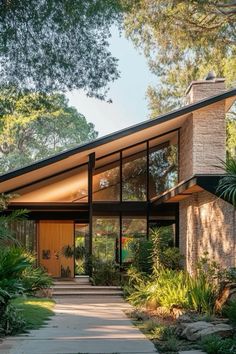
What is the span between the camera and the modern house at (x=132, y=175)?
17.2m

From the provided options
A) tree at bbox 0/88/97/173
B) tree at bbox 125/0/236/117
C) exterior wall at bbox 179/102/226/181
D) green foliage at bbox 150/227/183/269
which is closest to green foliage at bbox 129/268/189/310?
green foliage at bbox 150/227/183/269

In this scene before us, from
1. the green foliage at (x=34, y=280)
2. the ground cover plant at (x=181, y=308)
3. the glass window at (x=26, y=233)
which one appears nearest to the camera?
the ground cover plant at (x=181, y=308)

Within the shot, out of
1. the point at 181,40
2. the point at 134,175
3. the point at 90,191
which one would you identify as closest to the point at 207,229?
the point at 90,191

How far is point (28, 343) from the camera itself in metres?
8.22

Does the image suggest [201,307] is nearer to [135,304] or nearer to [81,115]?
[135,304]

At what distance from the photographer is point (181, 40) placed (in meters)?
23.0

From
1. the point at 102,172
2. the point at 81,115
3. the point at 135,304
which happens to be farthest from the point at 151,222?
the point at 81,115

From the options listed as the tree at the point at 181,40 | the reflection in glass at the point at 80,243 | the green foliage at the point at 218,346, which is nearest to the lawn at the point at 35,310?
the green foliage at the point at 218,346

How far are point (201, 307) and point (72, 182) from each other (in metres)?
9.95

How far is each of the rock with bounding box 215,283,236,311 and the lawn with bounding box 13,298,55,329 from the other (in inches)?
131

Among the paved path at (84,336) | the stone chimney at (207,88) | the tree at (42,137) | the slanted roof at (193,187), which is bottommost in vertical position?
the paved path at (84,336)

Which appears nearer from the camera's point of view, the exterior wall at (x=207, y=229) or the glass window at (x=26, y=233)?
the exterior wall at (x=207, y=229)

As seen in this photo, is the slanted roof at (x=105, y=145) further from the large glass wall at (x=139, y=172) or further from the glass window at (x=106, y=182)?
the glass window at (x=106, y=182)

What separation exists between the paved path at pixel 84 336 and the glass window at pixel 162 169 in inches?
290
